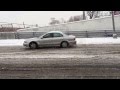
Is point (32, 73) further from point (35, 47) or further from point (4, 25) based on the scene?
point (4, 25)

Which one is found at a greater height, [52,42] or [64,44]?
[52,42]

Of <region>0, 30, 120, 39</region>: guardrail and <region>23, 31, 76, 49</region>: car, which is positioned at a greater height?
<region>0, 30, 120, 39</region>: guardrail

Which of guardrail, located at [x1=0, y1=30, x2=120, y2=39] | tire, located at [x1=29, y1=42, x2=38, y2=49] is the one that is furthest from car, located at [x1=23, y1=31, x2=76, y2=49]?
guardrail, located at [x1=0, y1=30, x2=120, y2=39]

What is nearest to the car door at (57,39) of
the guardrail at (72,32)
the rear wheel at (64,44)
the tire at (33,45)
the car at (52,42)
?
the car at (52,42)

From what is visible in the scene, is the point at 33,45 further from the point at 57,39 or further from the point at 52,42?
the point at 57,39

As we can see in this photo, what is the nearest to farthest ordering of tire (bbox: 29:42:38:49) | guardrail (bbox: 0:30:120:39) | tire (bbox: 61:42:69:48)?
tire (bbox: 61:42:69:48), tire (bbox: 29:42:38:49), guardrail (bbox: 0:30:120:39)

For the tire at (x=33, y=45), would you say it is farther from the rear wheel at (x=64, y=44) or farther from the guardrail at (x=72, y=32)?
the guardrail at (x=72, y=32)

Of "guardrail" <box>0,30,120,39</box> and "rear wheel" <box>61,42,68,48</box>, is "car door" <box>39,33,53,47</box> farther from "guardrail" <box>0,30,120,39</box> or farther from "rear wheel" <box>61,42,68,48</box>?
"guardrail" <box>0,30,120,39</box>

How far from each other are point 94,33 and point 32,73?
21405mm

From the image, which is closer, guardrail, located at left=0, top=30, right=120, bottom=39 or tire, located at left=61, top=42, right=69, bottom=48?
tire, located at left=61, top=42, right=69, bottom=48

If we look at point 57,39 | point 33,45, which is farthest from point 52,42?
point 33,45
